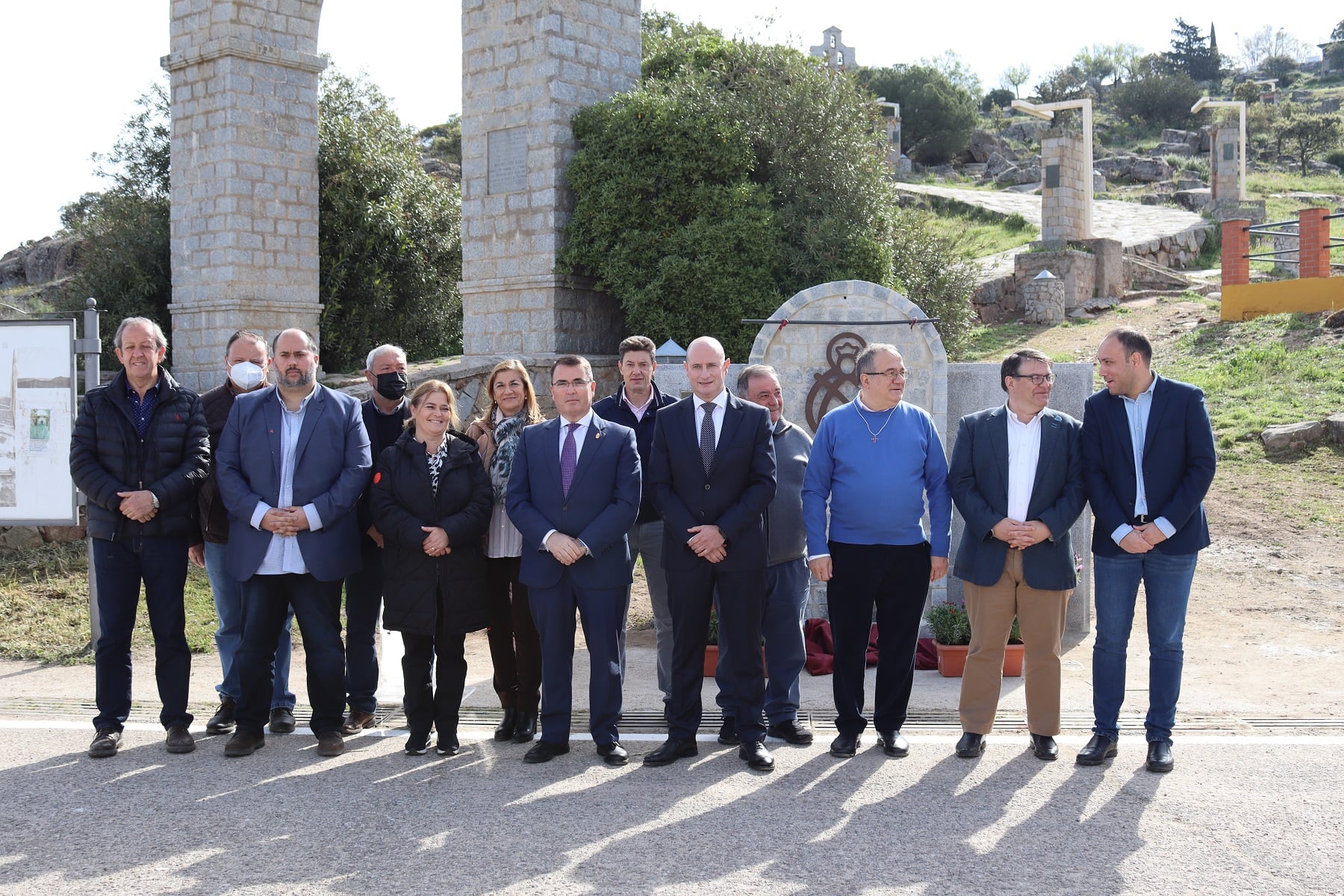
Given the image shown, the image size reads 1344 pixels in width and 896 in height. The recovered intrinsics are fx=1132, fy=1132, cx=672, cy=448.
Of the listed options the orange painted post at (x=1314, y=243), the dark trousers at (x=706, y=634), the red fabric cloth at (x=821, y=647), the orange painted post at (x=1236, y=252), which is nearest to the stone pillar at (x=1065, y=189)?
the orange painted post at (x=1236, y=252)

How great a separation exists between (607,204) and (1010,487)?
6.53 m

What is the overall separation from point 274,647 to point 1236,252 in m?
16.0

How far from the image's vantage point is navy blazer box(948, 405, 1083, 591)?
4930 mm

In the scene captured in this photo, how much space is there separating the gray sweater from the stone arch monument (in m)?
5.94

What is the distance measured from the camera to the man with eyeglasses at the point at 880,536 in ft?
16.5

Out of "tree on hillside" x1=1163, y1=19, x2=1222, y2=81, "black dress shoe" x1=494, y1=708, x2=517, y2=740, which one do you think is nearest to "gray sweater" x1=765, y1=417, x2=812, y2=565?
"black dress shoe" x1=494, y1=708, x2=517, y2=740

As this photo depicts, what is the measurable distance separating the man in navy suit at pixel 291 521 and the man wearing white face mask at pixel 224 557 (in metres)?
0.29

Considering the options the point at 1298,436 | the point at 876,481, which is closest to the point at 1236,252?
the point at 1298,436

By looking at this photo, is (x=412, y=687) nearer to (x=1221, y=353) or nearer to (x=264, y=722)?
(x=264, y=722)

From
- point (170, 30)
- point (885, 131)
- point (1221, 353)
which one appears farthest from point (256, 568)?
point (1221, 353)

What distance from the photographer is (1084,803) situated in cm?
427

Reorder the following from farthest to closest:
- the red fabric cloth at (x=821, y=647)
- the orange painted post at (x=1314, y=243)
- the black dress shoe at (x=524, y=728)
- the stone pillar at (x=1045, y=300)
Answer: the stone pillar at (x=1045, y=300)
the orange painted post at (x=1314, y=243)
the red fabric cloth at (x=821, y=647)
the black dress shoe at (x=524, y=728)

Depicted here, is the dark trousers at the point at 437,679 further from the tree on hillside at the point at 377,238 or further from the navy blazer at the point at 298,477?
the tree on hillside at the point at 377,238

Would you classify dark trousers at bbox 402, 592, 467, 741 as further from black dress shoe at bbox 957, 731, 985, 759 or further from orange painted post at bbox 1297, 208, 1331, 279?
orange painted post at bbox 1297, 208, 1331, 279
